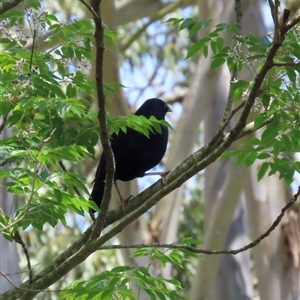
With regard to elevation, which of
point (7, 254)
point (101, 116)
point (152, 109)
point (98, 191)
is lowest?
point (101, 116)

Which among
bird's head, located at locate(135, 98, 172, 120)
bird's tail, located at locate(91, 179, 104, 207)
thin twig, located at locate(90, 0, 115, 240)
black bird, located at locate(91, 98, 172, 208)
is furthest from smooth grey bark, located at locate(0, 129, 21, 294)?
thin twig, located at locate(90, 0, 115, 240)

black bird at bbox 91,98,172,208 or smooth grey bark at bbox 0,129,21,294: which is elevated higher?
smooth grey bark at bbox 0,129,21,294

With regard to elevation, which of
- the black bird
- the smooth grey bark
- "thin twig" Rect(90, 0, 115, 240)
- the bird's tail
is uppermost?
the smooth grey bark

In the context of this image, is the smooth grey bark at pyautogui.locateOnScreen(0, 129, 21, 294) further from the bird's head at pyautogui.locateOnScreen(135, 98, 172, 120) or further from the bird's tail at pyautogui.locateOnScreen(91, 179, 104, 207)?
the bird's tail at pyautogui.locateOnScreen(91, 179, 104, 207)

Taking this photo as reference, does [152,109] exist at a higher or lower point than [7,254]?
higher

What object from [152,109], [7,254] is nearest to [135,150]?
[152,109]

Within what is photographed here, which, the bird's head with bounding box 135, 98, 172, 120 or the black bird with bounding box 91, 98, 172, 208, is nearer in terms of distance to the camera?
the black bird with bounding box 91, 98, 172, 208

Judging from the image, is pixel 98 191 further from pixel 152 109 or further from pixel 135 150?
pixel 152 109

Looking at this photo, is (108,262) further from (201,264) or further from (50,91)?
(50,91)

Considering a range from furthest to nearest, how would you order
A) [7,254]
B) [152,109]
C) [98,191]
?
[7,254], [152,109], [98,191]

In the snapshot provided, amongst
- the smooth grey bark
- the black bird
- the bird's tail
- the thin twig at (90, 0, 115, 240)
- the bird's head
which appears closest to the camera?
the thin twig at (90, 0, 115, 240)

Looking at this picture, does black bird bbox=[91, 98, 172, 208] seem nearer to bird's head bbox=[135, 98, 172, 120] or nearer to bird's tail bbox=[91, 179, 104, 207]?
bird's tail bbox=[91, 179, 104, 207]

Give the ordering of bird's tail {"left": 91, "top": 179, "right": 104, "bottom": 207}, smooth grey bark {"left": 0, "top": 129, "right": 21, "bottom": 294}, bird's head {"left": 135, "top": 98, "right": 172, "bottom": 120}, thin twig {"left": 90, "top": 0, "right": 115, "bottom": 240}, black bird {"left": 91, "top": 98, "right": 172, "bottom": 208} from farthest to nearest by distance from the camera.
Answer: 1. smooth grey bark {"left": 0, "top": 129, "right": 21, "bottom": 294}
2. bird's head {"left": 135, "top": 98, "right": 172, "bottom": 120}
3. black bird {"left": 91, "top": 98, "right": 172, "bottom": 208}
4. bird's tail {"left": 91, "top": 179, "right": 104, "bottom": 207}
5. thin twig {"left": 90, "top": 0, "right": 115, "bottom": 240}

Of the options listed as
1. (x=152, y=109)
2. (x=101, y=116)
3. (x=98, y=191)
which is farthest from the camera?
(x=152, y=109)
